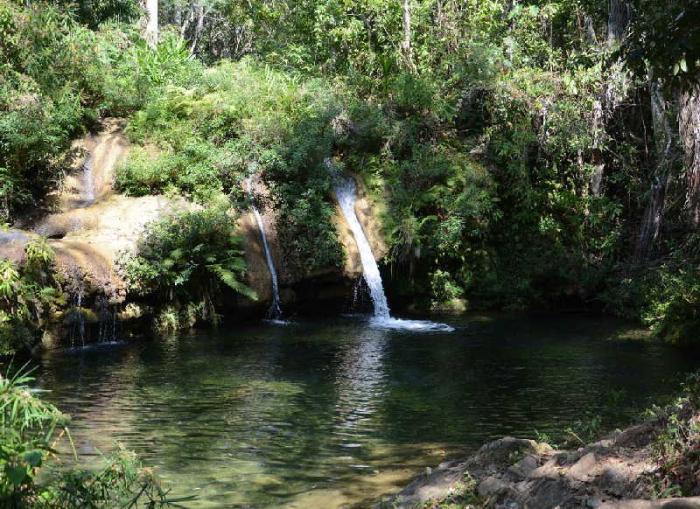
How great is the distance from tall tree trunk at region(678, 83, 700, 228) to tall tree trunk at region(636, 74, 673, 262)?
24.3 inches

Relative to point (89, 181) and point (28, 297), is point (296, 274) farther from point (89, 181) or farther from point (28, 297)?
point (28, 297)

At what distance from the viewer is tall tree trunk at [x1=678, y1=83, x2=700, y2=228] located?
1647cm

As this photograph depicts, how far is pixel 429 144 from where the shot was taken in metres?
19.3

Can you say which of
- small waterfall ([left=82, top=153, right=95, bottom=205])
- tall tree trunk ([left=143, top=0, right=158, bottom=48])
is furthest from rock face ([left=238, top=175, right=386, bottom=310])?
tall tree trunk ([left=143, top=0, right=158, bottom=48])

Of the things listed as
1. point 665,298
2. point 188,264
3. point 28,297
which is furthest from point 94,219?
point 665,298

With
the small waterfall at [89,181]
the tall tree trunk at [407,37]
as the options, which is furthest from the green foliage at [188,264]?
the tall tree trunk at [407,37]

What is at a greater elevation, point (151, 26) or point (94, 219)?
point (151, 26)

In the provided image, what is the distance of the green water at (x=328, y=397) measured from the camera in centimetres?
711

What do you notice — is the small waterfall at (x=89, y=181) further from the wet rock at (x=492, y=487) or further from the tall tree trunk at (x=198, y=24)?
the tall tree trunk at (x=198, y=24)

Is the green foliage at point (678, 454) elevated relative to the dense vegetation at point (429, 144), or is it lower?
lower

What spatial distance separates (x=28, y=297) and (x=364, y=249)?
7.38m

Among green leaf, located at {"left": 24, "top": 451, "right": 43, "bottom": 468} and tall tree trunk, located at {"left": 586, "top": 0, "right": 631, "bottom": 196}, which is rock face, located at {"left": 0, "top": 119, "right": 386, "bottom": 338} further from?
green leaf, located at {"left": 24, "top": 451, "right": 43, "bottom": 468}

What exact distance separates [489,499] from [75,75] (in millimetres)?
15840

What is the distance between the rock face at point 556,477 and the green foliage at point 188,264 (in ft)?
30.5
